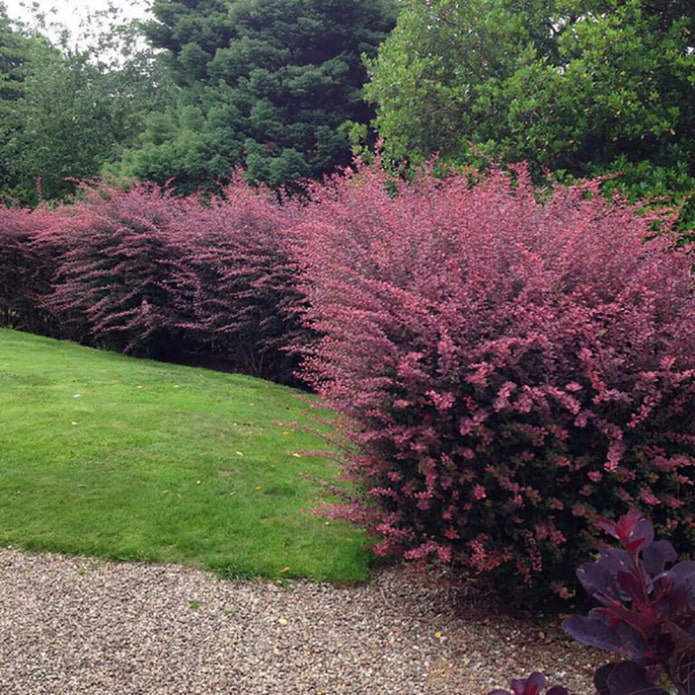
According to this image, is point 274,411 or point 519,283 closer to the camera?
point 519,283

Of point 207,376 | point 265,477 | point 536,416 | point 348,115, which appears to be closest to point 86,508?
point 265,477

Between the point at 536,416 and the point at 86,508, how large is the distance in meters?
2.88

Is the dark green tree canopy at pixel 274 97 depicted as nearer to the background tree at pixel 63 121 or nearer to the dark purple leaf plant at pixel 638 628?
the background tree at pixel 63 121

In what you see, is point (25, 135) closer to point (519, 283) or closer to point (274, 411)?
point (274, 411)

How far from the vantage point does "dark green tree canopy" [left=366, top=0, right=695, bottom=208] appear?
7590 mm

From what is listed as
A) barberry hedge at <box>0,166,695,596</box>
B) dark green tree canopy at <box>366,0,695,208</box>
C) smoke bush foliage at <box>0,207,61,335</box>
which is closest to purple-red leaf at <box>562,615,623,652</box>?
barberry hedge at <box>0,166,695,596</box>

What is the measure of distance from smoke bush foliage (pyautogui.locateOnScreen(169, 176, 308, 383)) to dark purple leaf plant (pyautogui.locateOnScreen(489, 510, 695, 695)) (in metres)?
6.87

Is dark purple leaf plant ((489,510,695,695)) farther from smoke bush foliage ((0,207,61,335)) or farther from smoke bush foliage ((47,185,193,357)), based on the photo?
smoke bush foliage ((0,207,61,335))

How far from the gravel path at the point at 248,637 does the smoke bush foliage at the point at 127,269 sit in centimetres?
630

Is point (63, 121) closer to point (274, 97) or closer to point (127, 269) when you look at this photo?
point (274, 97)

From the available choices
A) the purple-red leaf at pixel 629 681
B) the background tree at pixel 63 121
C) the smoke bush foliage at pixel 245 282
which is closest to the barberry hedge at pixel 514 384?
the purple-red leaf at pixel 629 681

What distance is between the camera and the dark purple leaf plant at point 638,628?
1407 millimetres

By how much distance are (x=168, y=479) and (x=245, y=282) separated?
13.7 feet

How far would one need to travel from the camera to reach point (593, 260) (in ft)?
12.2
